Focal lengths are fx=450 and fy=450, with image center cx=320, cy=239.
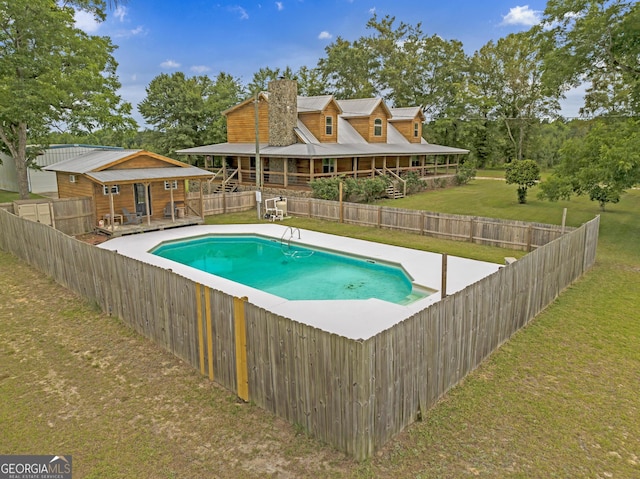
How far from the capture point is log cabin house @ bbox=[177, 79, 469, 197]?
29.4m

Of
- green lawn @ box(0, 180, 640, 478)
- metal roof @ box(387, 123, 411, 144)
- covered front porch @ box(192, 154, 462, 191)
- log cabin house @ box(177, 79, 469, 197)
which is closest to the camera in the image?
green lawn @ box(0, 180, 640, 478)

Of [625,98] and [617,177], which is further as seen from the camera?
[625,98]

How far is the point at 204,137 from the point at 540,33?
107ft

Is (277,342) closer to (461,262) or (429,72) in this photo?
(461,262)

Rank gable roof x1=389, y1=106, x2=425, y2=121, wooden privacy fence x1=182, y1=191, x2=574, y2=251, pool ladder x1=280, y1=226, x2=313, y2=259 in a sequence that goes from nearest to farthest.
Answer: wooden privacy fence x1=182, y1=191, x2=574, y2=251 → pool ladder x1=280, y1=226, x2=313, y2=259 → gable roof x1=389, y1=106, x2=425, y2=121

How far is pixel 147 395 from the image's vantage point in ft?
22.0

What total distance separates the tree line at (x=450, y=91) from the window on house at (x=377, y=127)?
11311 mm

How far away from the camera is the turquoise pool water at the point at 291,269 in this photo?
12.8 metres

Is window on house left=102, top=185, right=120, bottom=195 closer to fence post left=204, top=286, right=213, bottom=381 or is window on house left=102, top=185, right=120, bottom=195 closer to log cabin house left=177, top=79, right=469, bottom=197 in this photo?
log cabin house left=177, top=79, right=469, bottom=197

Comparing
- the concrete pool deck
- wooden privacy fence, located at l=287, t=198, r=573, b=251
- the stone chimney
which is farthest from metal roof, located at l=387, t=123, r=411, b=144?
the concrete pool deck

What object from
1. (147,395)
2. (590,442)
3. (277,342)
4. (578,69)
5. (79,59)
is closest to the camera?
(590,442)

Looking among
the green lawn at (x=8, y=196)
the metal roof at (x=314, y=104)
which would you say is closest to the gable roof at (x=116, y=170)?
the green lawn at (x=8, y=196)

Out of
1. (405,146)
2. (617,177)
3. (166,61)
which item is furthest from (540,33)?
(166,61)

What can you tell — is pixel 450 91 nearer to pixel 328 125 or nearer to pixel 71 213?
pixel 328 125
